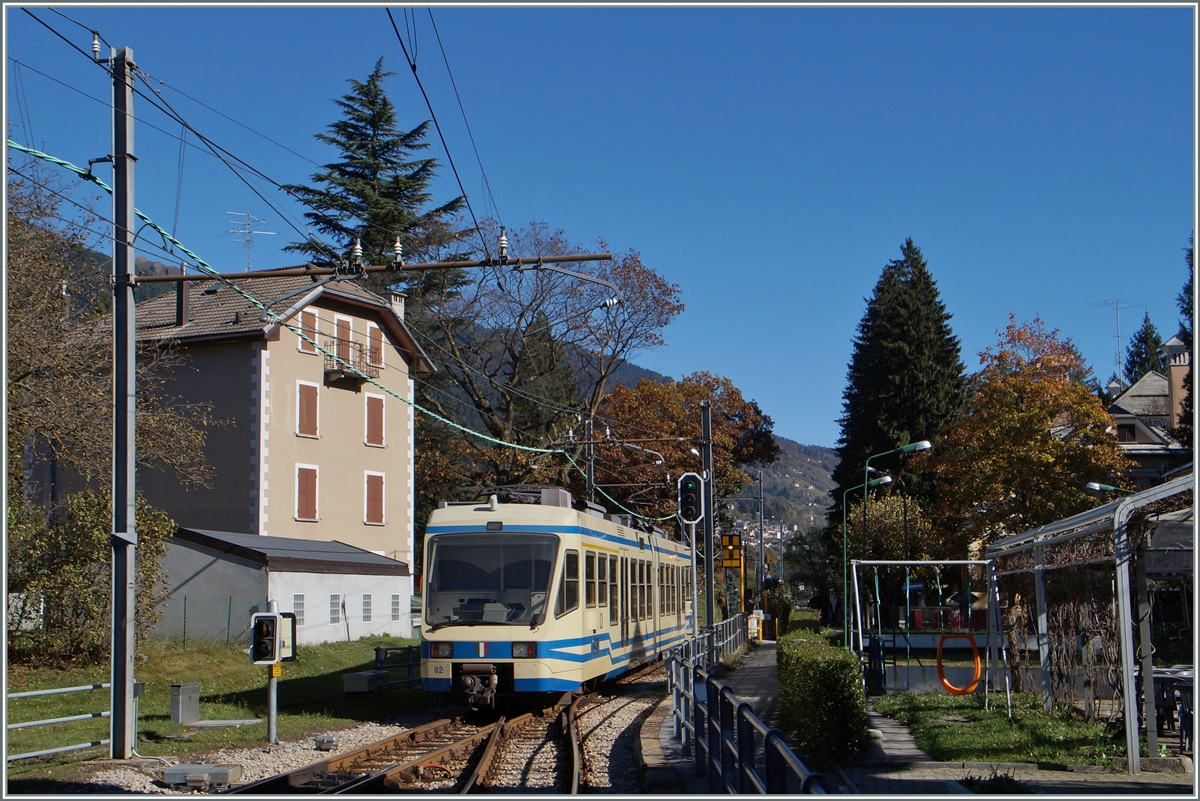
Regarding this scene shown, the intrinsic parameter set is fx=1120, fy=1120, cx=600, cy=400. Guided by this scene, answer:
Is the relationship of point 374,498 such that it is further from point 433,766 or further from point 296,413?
point 433,766

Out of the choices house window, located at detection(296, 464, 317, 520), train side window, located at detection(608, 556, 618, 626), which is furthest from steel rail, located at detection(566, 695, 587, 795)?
house window, located at detection(296, 464, 317, 520)

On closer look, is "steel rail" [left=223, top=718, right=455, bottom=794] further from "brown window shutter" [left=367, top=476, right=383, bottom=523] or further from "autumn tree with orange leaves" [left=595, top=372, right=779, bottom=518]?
"autumn tree with orange leaves" [left=595, top=372, right=779, bottom=518]

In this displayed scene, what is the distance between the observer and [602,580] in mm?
18500

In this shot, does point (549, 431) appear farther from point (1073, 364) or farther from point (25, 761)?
point (25, 761)

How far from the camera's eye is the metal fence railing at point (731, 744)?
6.02m

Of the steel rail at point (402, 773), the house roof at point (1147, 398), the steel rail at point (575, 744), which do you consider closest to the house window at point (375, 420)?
the steel rail at point (575, 744)

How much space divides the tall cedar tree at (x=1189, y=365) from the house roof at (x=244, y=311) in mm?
25579

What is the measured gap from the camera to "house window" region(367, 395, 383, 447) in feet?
132

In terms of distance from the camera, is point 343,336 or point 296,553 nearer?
point 296,553

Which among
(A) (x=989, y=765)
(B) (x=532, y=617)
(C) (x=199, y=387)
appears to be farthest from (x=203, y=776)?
(C) (x=199, y=387)

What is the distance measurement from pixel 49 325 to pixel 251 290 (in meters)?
17.4

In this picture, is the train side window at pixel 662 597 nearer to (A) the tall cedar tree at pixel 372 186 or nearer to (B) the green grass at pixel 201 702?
(B) the green grass at pixel 201 702

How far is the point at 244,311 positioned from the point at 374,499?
820cm

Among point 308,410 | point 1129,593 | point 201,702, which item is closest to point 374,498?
point 308,410
